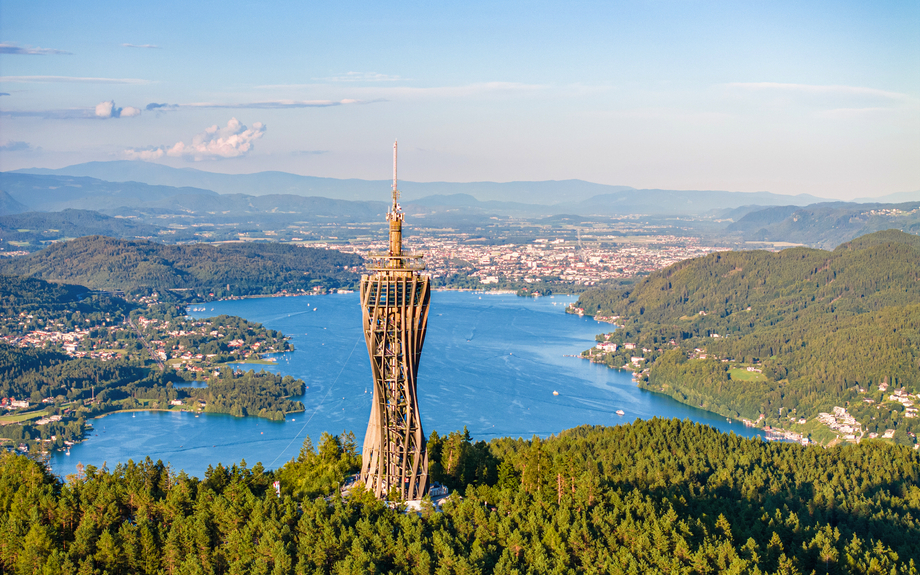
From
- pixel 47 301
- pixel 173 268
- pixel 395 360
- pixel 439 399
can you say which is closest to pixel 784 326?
pixel 439 399

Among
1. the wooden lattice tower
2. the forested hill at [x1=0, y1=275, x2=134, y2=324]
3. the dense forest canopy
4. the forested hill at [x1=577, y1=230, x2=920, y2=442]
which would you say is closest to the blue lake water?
the forested hill at [x1=577, y1=230, x2=920, y2=442]

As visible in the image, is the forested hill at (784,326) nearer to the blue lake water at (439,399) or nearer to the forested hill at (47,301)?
the blue lake water at (439,399)

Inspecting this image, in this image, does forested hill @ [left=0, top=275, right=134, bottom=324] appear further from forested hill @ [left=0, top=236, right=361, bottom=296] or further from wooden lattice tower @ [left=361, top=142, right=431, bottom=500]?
wooden lattice tower @ [left=361, top=142, right=431, bottom=500]

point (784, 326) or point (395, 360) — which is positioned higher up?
point (395, 360)

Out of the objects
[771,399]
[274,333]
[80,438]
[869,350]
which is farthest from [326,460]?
[274,333]

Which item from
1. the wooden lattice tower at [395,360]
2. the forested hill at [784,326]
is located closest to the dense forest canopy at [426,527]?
the wooden lattice tower at [395,360]

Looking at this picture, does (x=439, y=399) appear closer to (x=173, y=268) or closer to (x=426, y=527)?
(x=426, y=527)
